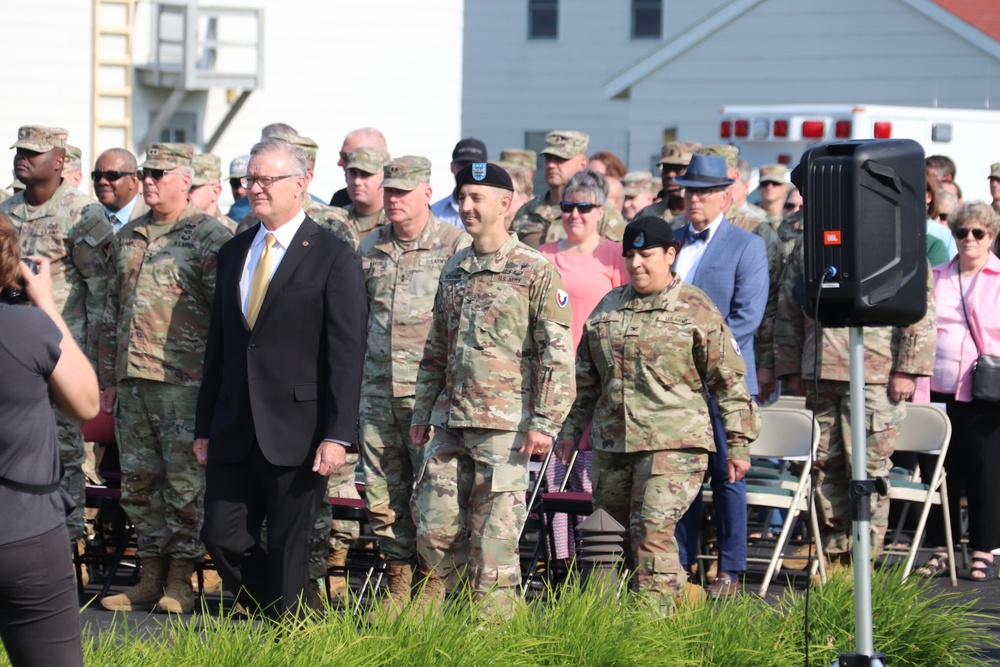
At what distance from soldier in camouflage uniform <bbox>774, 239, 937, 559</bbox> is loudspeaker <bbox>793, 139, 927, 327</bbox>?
8.18 ft

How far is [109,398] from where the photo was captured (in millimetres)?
8703

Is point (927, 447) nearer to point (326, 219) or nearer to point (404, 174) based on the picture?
point (404, 174)

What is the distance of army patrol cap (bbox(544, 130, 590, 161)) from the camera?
11.1 m

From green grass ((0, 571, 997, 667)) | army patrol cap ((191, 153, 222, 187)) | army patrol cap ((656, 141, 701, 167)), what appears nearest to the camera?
green grass ((0, 571, 997, 667))

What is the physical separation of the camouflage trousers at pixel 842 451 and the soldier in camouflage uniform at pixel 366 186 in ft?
9.38

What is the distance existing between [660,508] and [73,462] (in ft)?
11.0

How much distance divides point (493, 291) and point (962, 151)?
9.16 metres

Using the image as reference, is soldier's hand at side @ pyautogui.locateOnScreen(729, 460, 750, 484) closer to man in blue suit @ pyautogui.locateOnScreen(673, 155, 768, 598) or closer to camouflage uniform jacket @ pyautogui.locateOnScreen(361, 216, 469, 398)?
man in blue suit @ pyautogui.locateOnScreen(673, 155, 768, 598)

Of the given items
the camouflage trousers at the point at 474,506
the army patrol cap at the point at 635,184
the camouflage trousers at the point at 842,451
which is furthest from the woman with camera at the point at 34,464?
the army patrol cap at the point at 635,184

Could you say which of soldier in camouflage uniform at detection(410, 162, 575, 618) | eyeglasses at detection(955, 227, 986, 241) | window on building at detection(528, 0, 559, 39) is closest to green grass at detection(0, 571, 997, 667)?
soldier in camouflage uniform at detection(410, 162, 575, 618)

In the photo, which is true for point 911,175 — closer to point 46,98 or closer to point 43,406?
point 43,406

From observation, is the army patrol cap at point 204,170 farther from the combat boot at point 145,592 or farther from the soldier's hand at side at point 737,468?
the soldier's hand at side at point 737,468

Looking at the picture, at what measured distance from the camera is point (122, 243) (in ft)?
28.0

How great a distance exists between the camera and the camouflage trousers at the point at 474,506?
7086mm
